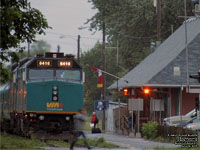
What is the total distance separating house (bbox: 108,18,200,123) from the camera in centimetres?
4594

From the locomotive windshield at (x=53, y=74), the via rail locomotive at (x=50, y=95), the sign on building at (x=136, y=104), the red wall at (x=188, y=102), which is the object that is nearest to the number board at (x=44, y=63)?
the via rail locomotive at (x=50, y=95)

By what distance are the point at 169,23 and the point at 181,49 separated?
18.7 meters

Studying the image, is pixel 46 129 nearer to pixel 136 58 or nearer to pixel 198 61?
pixel 198 61

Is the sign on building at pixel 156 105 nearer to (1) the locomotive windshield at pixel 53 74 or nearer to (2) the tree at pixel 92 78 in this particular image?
(1) the locomotive windshield at pixel 53 74

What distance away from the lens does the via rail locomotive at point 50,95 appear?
105 feet

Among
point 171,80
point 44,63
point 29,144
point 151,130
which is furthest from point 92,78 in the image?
point 29,144

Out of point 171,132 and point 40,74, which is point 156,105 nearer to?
point 171,132

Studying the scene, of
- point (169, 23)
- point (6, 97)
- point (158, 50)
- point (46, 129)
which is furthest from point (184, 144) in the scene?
point (169, 23)

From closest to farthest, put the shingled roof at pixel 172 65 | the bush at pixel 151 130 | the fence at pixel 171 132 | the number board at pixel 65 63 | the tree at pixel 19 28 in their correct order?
1. the tree at pixel 19 28
2. the number board at pixel 65 63
3. the fence at pixel 171 132
4. the bush at pixel 151 130
5. the shingled roof at pixel 172 65

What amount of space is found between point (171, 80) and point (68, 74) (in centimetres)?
1458

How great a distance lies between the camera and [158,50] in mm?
53969

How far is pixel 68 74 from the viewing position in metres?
33.0

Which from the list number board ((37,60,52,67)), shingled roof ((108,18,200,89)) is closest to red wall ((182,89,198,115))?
shingled roof ((108,18,200,89))

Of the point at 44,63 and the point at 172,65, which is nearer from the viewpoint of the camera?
the point at 44,63
